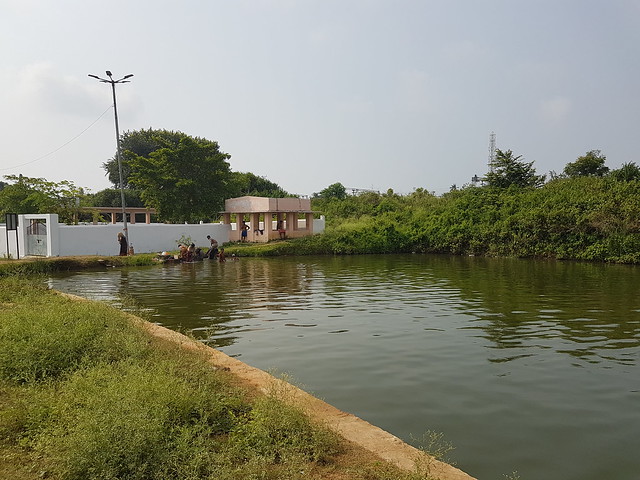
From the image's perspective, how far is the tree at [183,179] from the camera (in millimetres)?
38312

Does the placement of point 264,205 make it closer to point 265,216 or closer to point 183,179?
point 265,216

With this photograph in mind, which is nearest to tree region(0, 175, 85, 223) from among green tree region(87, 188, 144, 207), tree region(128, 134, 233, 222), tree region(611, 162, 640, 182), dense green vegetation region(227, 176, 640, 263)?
tree region(128, 134, 233, 222)

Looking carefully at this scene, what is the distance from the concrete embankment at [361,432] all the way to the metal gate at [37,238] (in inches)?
969

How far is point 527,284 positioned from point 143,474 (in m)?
16.9

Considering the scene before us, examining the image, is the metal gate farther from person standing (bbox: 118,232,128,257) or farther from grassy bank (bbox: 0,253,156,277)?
person standing (bbox: 118,232,128,257)

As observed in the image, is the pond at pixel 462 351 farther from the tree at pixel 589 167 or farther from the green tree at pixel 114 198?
the green tree at pixel 114 198

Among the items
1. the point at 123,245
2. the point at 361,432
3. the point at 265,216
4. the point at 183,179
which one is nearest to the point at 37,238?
the point at 123,245

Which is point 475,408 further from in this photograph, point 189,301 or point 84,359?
point 189,301

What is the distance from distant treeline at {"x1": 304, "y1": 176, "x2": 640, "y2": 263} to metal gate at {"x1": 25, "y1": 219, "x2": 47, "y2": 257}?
15998 mm

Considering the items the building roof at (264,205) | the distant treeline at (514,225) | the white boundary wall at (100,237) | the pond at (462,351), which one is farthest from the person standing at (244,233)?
the pond at (462,351)

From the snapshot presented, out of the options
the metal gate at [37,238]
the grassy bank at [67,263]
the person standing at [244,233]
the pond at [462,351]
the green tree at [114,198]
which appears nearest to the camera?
the pond at [462,351]

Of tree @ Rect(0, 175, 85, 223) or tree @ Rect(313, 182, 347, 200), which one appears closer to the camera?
tree @ Rect(0, 175, 85, 223)

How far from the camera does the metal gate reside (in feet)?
91.4

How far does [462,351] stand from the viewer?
9.01 m
